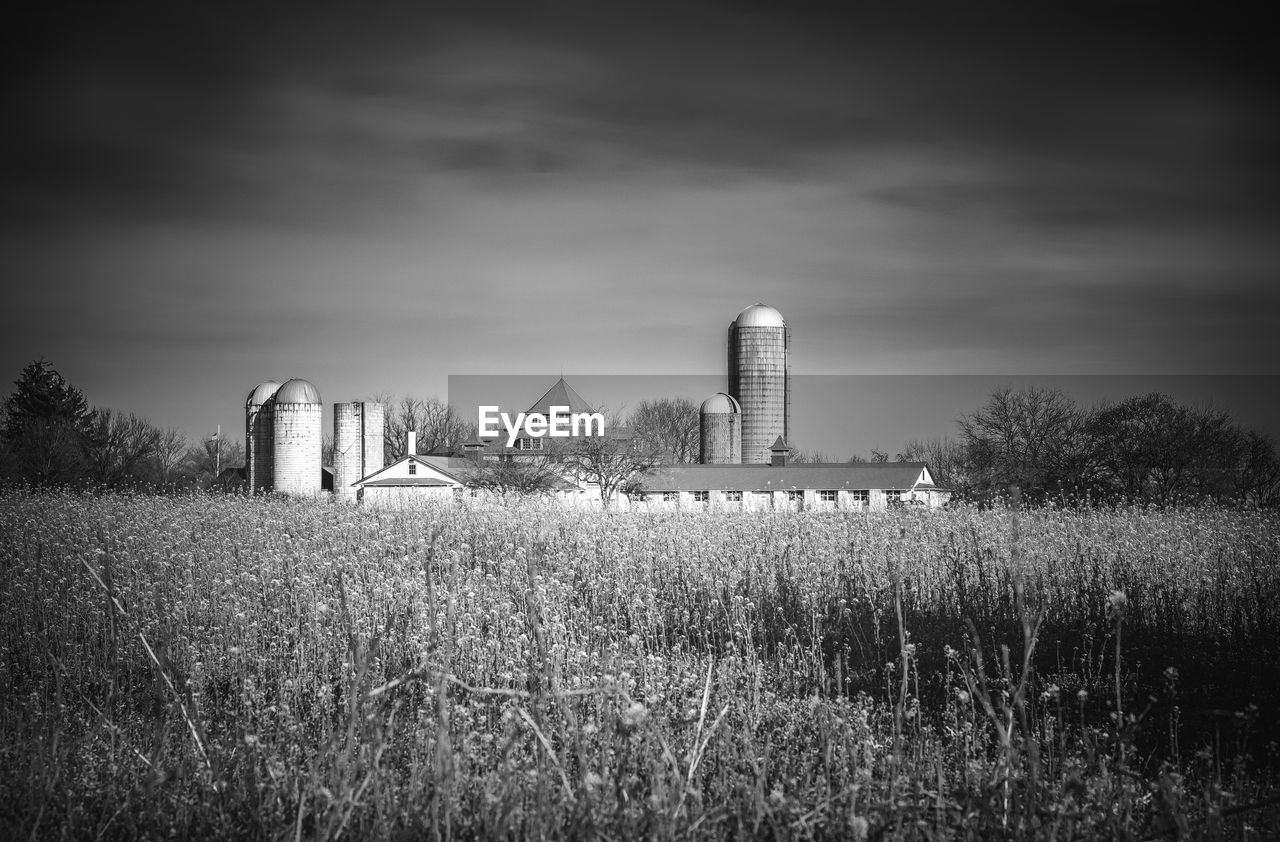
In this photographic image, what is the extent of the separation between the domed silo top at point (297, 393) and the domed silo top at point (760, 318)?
36.0 meters

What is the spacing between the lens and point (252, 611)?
7.86 meters

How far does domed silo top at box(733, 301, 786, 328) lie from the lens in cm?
7738

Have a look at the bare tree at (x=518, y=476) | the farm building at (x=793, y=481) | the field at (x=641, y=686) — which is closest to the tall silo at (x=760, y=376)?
the farm building at (x=793, y=481)

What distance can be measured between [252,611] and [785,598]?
486 centimetres

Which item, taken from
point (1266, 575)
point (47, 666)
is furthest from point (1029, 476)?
point (47, 666)

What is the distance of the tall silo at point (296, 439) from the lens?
6041cm

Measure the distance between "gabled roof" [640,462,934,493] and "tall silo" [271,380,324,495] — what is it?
2368cm

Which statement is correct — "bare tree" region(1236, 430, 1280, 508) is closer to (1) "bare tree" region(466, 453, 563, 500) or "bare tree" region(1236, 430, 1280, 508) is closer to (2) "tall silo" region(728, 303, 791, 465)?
(1) "bare tree" region(466, 453, 563, 500)

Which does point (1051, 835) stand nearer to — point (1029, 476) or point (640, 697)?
point (640, 697)

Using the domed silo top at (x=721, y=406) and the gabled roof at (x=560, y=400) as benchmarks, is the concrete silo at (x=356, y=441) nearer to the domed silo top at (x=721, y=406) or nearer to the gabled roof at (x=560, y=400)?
the gabled roof at (x=560, y=400)

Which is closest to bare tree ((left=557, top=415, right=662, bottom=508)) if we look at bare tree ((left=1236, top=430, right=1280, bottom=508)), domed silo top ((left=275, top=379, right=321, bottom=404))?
domed silo top ((left=275, top=379, right=321, bottom=404))

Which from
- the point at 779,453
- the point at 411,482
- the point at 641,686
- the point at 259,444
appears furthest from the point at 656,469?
the point at 641,686

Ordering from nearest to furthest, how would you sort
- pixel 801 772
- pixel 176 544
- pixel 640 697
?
1. pixel 801 772
2. pixel 640 697
3. pixel 176 544

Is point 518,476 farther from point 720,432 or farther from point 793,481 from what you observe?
point 720,432
